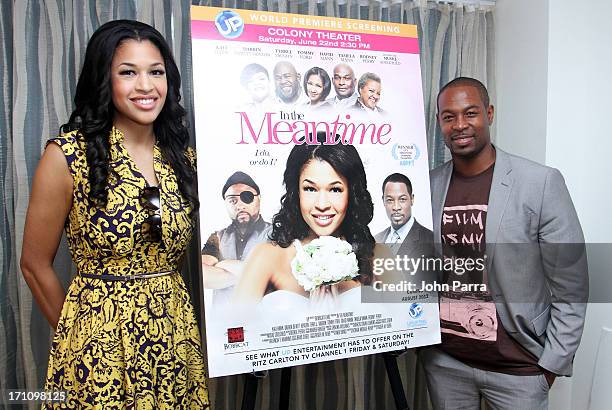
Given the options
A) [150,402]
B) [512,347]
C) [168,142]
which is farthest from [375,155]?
[150,402]

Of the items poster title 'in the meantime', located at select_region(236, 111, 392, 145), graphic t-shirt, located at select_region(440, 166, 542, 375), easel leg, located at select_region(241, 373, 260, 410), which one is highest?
poster title 'in the meantime', located at select_region(236, 111, 392, 145)

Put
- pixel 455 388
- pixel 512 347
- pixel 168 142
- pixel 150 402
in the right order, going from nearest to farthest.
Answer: pixel 150 402 < pixel 168 142 < pixel 512 347 < pixel 455 388

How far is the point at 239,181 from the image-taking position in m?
1.52

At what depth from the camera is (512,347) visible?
1.69 meters

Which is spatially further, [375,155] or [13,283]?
[13,283]

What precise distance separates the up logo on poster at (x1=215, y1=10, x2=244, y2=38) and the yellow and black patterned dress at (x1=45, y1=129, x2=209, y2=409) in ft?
1.40

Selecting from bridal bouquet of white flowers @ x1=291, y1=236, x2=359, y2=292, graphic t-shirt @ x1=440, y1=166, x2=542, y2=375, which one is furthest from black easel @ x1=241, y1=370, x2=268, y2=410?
graphic t-shirt @ x1=440, y1=166, x2=542, y2=375

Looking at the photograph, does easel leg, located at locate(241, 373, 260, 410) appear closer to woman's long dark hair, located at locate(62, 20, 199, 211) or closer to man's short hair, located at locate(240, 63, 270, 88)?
woman's long dark hair, located at locate(62, 20, 199, 211)

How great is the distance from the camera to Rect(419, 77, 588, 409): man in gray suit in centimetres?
169

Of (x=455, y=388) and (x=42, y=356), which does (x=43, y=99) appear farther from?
(x=455, y=388)

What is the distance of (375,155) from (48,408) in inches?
48.2

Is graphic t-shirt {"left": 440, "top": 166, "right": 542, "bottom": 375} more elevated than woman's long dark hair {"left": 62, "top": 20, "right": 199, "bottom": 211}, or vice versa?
woman's long dark hair {"left": 62, "top": 20, "right": 199, "bottom": 211}

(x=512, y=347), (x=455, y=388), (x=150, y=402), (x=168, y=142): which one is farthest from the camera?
(x=455, y=388)

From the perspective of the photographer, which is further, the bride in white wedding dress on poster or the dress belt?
the bride in white wedding dress on poster
